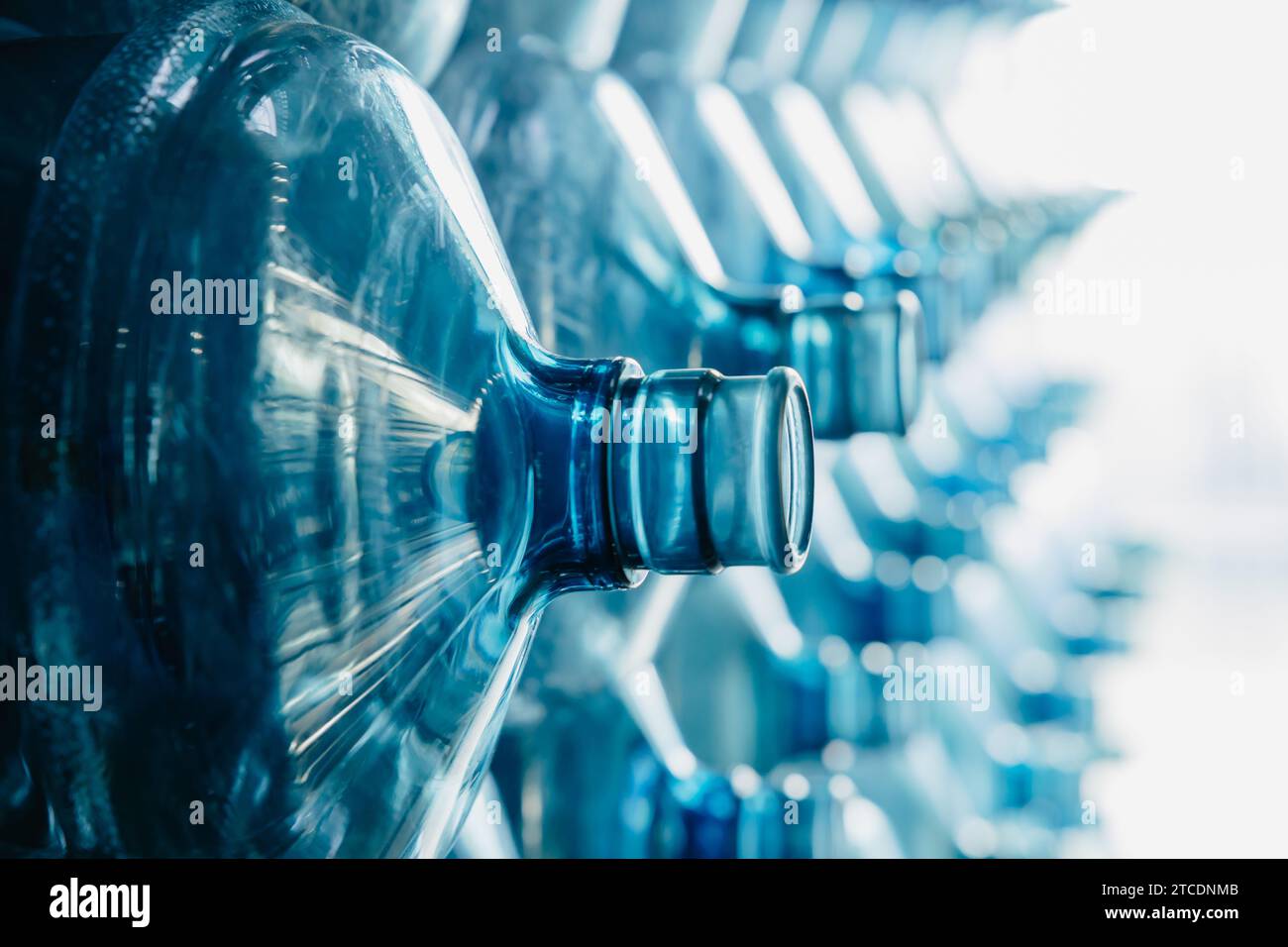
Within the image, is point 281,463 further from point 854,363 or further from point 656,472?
point 854,363

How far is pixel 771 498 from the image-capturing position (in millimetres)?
238

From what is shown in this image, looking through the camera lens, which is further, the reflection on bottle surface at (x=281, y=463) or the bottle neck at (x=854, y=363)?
the bottle neck at (x=854, y=363)

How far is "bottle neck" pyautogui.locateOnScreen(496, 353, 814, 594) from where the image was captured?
9.3 inches

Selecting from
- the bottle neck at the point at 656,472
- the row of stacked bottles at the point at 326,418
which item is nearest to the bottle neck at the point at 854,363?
the row of stacked bottles at the point at 326,418

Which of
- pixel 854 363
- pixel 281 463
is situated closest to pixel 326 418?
pixel 281 463

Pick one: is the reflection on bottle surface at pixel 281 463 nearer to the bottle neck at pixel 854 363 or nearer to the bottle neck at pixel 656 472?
the bottle neck at pixel 656 472

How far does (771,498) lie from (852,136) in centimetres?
44

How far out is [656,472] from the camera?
0.78ft

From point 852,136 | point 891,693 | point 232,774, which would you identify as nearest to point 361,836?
point 232,774

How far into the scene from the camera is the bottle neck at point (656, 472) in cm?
24

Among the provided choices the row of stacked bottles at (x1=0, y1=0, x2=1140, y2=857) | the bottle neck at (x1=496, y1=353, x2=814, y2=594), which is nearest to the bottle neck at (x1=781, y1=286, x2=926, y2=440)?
the row of stacked bottles at (x1=0, y1=0, x2=1140, y2=857)

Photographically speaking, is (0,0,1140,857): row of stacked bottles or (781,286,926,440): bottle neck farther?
(781,286,926,440): bottle neck

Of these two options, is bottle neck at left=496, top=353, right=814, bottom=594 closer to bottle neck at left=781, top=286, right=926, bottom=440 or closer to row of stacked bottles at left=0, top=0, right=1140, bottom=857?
row of stacked bottles at left=0, top=0, right=1140, bottom=857

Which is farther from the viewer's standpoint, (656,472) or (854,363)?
(854,363)
